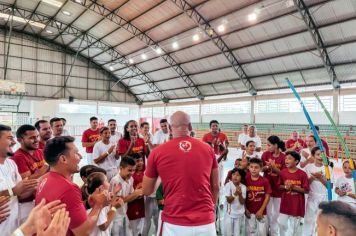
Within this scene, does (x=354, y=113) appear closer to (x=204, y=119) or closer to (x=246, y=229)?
(x=204, y=119)

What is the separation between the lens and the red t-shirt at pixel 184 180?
104 inches

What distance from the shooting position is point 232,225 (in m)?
4.94

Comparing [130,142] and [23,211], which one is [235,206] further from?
[23,211]

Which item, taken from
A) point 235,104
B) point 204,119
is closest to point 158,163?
point 235,104

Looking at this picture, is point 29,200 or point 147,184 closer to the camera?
point 147,184

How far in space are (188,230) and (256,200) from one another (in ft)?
8.62

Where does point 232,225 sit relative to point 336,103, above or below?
below

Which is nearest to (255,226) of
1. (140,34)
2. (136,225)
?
(136,225)

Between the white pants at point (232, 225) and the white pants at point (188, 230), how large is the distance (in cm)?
236

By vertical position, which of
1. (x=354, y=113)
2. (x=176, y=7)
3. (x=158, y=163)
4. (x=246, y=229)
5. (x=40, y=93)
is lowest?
(x=246, y=229)

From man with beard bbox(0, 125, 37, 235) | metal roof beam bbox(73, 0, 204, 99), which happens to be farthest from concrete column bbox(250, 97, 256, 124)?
man with beard bbox(0, 125, 37, 235)

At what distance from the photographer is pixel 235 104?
23.0 m

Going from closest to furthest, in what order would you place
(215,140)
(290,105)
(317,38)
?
(215,140) < (317,38) < (290,105)

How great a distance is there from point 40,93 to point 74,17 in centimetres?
905
